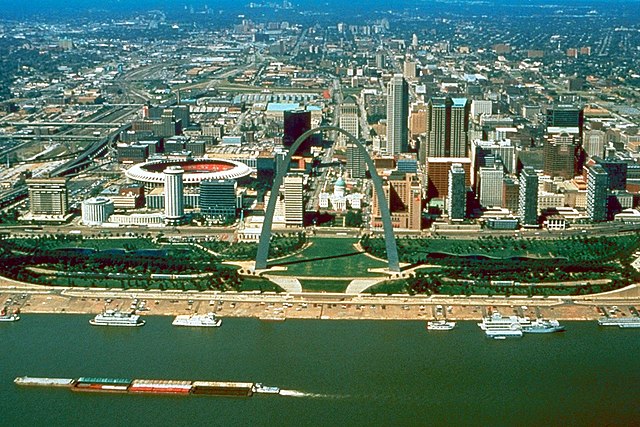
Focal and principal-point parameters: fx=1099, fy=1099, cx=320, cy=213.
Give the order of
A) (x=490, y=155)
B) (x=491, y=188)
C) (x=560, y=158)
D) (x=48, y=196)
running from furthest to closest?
(x=560, y=158)
(x=490, y=155)
(x=491, y=188)
(x=48, y=196)

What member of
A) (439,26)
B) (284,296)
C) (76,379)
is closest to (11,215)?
(284,296)

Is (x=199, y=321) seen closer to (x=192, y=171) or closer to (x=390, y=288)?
(x=390, y=288)

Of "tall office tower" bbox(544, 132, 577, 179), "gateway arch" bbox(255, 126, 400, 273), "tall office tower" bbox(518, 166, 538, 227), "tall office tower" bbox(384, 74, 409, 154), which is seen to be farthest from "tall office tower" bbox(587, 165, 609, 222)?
"tall office tower" bbox(384, 74, 409, 154)

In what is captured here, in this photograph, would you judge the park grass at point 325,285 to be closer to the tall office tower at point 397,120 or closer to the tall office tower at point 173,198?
the tall office tower at point 173,198

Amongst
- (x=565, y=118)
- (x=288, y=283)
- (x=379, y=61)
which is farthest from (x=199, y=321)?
(x=379, y=61)

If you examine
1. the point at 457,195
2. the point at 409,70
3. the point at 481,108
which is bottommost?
the point at 457,195

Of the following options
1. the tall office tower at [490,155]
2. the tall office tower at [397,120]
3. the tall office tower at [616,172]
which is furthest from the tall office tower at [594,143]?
the tall office tower at [397,120]
